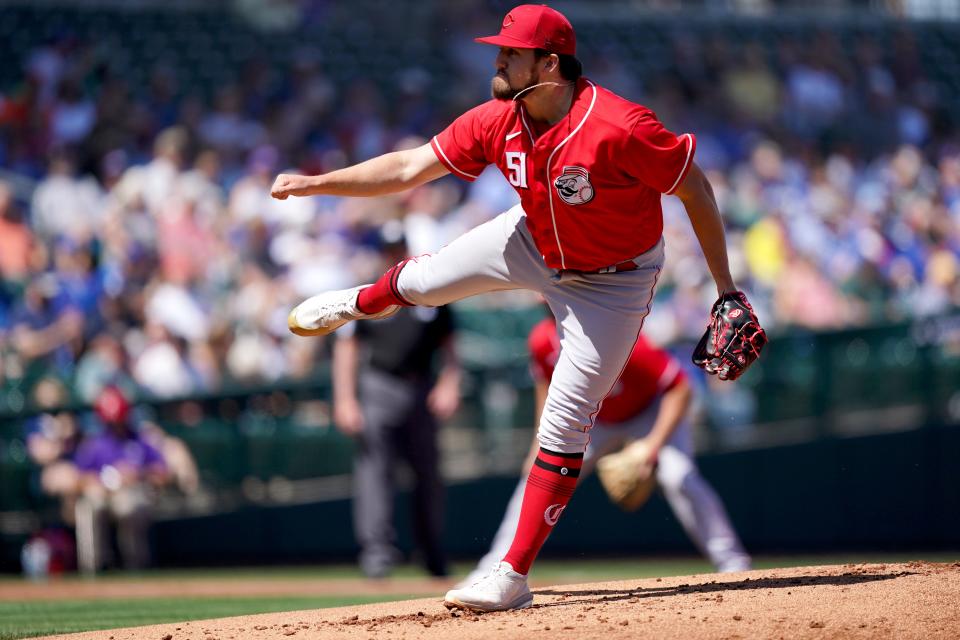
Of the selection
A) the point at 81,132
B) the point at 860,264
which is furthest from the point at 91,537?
the point at 860,264

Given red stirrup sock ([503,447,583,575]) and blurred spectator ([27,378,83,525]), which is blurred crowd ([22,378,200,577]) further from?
red stirrup sock ([503,447,583,575])

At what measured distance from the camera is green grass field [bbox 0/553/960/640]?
19.1 feet

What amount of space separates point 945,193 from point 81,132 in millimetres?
8587

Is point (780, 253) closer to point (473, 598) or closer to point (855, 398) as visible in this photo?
point (855, 398)

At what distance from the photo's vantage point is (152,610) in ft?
21.3

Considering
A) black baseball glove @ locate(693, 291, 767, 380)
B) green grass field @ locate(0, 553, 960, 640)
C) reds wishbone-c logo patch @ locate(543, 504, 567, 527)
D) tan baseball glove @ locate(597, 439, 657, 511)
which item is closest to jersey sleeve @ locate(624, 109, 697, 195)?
black baseball glove @ locate(693, 291, 767, 380)

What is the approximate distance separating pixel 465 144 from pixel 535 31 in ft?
1.72

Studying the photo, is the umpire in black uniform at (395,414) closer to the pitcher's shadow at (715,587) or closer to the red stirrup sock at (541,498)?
the pitcher's shadow at (715,587)

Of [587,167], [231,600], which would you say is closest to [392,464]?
[231,600]

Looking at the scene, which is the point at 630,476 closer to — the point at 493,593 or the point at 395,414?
the point at 493,593

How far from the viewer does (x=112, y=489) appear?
9.27 metres

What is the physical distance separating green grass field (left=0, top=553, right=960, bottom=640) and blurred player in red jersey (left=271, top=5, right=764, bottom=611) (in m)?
1.81

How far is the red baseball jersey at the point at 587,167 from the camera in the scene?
4363 mm

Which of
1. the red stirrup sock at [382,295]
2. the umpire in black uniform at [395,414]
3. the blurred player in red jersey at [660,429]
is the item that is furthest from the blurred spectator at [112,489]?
the red stirrup sock at [382,295]
